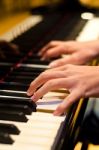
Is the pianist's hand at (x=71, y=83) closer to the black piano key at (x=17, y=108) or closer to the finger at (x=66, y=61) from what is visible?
the black piano key at (x=17, y=108)

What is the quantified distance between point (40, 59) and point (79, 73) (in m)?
0.43

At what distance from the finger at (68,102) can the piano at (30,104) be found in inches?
0.6

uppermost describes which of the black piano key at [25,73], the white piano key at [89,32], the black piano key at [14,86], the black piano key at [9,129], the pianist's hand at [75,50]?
the black piano key at [9,129]

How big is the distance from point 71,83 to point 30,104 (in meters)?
0.13

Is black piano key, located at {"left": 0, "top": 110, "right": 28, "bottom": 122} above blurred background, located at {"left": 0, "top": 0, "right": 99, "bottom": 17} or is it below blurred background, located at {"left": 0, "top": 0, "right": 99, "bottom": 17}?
above

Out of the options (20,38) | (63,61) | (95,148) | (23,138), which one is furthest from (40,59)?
(23,138)

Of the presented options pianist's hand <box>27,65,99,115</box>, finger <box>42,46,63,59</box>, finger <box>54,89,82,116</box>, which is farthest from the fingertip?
finger <box>54,89,82,116</box>

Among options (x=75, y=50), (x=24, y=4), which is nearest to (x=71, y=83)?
(x=75, y=50)

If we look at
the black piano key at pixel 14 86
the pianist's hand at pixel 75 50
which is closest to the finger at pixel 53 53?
the pianist's hand at pixel 75 50

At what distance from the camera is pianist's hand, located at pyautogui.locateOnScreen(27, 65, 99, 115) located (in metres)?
0.94

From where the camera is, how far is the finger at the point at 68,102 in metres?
0.88

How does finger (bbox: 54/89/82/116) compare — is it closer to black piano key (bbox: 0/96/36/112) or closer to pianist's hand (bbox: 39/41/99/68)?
black piano key (bbox: 0/96/36/112)

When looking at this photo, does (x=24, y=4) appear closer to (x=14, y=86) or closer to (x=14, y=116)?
(x=14, y=86)

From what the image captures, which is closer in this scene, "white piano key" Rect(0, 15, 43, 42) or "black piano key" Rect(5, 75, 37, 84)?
"black piano key" Rect(5, 75, 37, 84)
